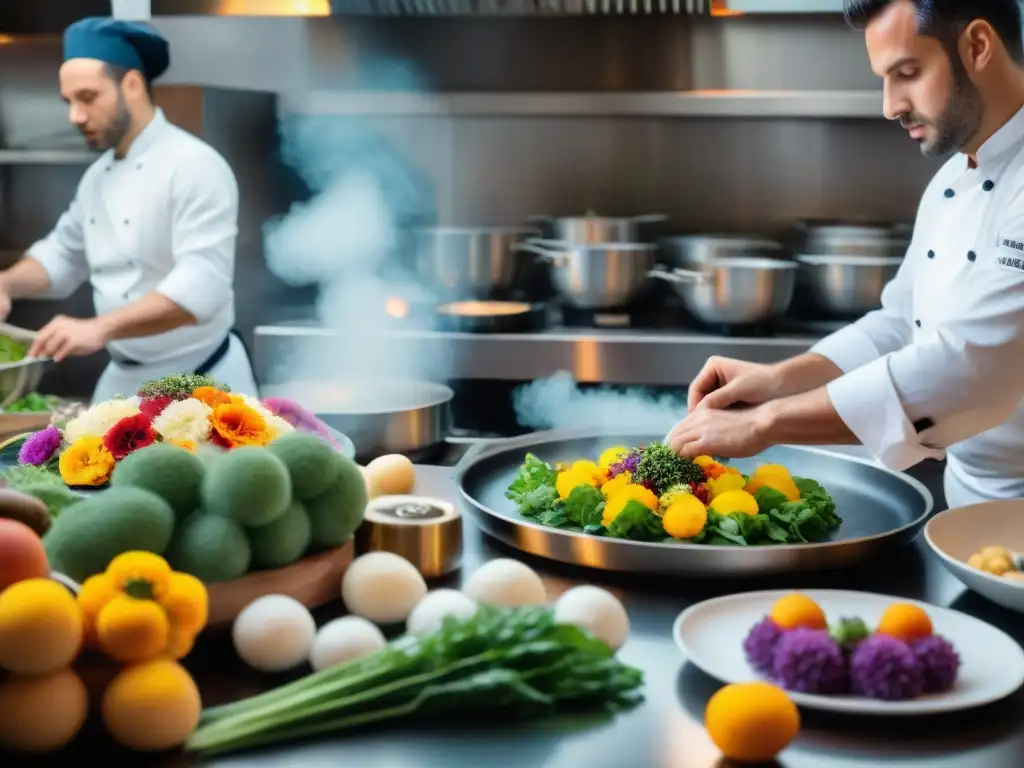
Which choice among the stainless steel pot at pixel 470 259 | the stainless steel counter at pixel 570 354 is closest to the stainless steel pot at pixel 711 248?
the stainless steel counter at pixel 570 354

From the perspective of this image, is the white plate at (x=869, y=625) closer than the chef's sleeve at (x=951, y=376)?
Yes

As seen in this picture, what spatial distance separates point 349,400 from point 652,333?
1.40 metres

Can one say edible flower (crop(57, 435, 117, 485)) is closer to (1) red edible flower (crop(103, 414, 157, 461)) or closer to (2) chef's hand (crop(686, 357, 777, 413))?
(1) red edible flower (crop(103, 414, 157, 461))

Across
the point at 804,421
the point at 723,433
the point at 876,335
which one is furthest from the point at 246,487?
the point at 876,335

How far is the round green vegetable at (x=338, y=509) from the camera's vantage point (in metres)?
1.33

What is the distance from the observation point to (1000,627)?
1.35 metres

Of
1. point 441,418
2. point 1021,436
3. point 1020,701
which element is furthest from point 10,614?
point 1021,436

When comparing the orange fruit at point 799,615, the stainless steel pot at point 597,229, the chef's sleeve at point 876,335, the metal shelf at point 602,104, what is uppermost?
the metal shelf at point 602,104

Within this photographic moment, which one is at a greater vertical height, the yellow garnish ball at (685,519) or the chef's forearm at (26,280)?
the chef's forearm at (26,280)

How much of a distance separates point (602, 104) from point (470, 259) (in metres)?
0.67

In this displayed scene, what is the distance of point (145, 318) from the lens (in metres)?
3.32

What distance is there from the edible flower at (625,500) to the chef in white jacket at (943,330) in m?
0.15

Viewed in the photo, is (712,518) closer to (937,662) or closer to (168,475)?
(937,662)

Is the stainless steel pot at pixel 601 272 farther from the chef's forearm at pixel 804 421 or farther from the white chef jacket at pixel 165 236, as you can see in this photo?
the chef's forearm at pixel 804 421
